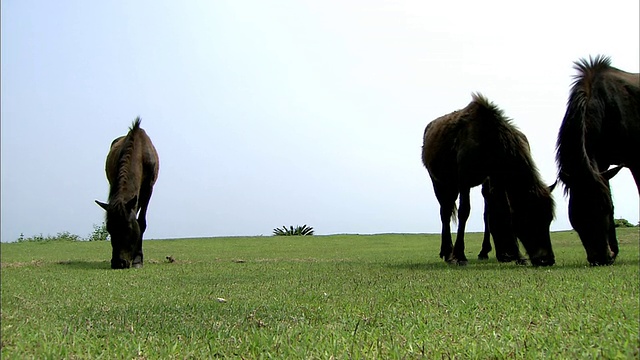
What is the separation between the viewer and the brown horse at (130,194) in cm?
934

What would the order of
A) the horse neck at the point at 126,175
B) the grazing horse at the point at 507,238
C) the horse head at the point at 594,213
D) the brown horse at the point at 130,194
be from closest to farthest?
1. the horse head at the point at 594,213
2. the grazing horse at the point at 507,238
3. the brown horse at the point at 130,194
4. the horse neck at the point at 126,175

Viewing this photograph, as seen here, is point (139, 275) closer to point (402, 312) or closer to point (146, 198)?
point (146, 198)

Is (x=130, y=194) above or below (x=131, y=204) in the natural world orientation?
above

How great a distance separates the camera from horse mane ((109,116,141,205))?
9703 mm

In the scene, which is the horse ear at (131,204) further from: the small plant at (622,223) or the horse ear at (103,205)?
the small plant at (622,223)

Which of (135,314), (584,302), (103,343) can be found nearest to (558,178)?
(584,302)

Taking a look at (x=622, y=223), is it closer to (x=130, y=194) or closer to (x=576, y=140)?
(x=576, y=140)

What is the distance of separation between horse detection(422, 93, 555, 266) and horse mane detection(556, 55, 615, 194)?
0.54 metres

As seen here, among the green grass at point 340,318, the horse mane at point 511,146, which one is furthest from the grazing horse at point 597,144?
the green grass at point 340,318

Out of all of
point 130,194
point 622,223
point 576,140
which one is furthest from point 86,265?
point 622,223

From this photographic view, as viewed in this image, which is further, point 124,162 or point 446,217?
point 446,217

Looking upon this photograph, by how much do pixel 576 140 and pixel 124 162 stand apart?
7.48 m

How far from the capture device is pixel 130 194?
977cm

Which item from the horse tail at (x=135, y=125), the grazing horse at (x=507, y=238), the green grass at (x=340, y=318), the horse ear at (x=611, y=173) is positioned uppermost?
the horse tail at (x=135, y=125)
